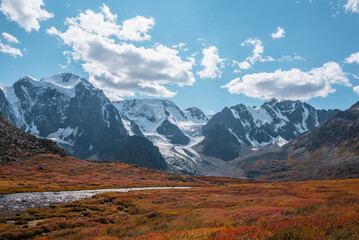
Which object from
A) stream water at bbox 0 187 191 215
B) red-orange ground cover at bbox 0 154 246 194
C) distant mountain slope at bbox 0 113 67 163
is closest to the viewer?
stream water at bbox 0 187 191 215

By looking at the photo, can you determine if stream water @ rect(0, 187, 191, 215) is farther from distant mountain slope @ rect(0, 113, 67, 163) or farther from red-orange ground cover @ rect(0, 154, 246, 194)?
distant mountain slope @ rect(0, 113, 67, 163)

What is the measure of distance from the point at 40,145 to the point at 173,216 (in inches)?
5983

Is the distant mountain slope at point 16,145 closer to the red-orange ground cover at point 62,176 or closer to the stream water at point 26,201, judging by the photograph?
the red-orange ground cover at point 62,176

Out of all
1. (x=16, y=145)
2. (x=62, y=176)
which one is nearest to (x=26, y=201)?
(x=62, y=176)

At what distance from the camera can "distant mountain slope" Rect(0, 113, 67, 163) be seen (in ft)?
386

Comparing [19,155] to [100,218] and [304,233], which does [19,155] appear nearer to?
[100,218]

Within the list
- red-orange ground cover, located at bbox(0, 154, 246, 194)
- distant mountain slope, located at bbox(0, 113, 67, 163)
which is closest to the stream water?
red-orange ground cover, located at bbox(0, 154, 246, 194)

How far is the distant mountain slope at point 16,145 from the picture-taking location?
118 m

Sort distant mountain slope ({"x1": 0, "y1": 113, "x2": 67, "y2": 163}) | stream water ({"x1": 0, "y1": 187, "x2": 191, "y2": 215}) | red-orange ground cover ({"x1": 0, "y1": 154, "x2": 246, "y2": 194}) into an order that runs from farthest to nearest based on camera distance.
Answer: distant mountain slope ({"x1": 0, "y1": 113, "x2": 67, "y2": 163}) < red-orange ground cover ({"x1": 0, "y1": 154, "x2": 246, "y2": 194}) < stream water ({"x1": 0, "y1": 187, "x2": 191, "y2": 215})

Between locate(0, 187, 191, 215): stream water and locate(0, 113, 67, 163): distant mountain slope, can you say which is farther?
locate(0, 113, 67, 163): distant mountain slope

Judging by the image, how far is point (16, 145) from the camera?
129625 mm

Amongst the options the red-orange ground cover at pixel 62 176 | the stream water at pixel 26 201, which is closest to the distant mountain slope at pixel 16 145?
the red-orange ground cover at pixel 62 176

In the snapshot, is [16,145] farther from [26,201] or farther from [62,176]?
[26,201]

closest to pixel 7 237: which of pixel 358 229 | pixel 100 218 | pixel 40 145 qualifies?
pixel 100 218
